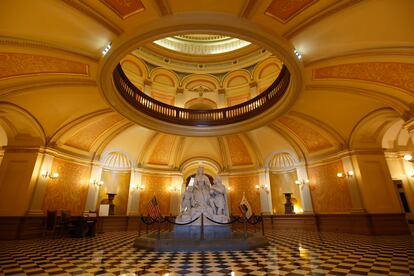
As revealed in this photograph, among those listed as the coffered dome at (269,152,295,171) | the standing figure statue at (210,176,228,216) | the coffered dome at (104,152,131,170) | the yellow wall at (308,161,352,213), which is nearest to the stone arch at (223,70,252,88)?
the coffered dome at (269,152,295,171)

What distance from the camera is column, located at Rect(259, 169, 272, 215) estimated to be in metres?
12.7

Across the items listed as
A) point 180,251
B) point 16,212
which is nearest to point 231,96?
point 180,251

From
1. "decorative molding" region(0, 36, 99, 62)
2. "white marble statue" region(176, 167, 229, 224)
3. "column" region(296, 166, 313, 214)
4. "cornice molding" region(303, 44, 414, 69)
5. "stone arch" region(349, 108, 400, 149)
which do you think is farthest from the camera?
"column" region(296, 166, 313, 214)

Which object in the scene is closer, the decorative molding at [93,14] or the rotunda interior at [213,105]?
the decorative molding at [93,14]

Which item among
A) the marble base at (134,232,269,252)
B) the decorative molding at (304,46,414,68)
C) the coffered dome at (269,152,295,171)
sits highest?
the decorative molding at (304,46,414,68)

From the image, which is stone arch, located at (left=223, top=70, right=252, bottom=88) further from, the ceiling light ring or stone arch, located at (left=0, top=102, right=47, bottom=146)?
stone arch, located at (left=0, top=102, right=47, bottom=146)

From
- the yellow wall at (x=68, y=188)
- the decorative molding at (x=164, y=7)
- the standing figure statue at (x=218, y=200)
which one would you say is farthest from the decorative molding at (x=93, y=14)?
the yellow wall at (x=68, y=188)

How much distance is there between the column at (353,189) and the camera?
9102mm

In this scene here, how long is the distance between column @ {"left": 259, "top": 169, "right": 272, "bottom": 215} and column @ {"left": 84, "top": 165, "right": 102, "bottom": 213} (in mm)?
Answer: 9468

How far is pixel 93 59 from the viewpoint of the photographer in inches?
233

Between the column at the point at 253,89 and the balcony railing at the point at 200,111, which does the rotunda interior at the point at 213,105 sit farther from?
the balcony railing at the point at 200,111

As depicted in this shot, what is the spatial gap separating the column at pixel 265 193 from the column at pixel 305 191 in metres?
1.91

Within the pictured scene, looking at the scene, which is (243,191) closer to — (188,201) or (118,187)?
(188,201)

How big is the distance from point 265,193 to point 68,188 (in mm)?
10754
